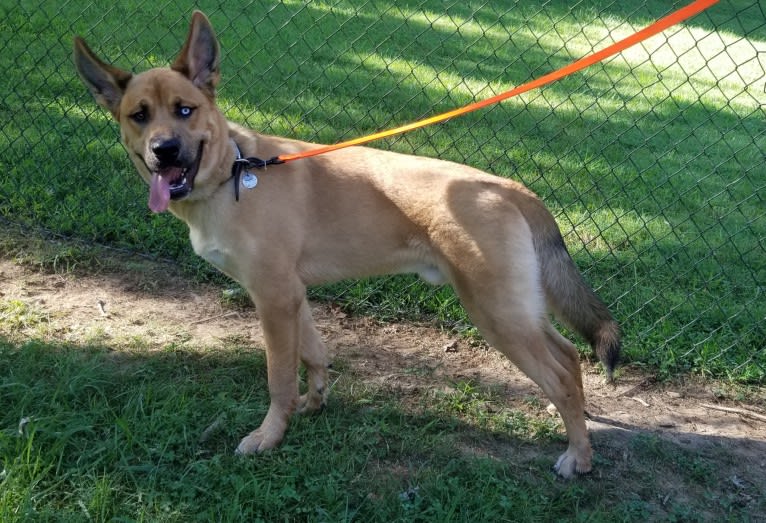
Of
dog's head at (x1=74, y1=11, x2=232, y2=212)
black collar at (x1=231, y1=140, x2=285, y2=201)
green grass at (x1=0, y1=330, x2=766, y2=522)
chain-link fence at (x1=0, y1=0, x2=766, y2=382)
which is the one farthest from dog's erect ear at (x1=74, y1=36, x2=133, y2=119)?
chain-link fence at (x1=0, y1=0, x2=766, y2=382)

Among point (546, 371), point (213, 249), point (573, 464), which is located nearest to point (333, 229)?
point (213, 249)

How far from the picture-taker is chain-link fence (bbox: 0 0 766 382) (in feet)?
14.6

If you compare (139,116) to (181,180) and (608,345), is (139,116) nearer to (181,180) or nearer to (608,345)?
(181,180)

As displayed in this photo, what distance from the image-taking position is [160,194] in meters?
3.09

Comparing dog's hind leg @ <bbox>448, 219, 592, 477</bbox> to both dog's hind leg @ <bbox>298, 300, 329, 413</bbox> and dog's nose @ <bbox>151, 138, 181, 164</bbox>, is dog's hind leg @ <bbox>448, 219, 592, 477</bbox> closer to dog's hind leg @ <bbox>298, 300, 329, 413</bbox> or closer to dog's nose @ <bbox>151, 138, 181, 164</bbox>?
dog's hind leg @ <bbox>298, 300, 329, 413</bbox>

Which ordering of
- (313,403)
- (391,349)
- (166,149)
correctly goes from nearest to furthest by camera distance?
(166,149), (313,403), (391,349)

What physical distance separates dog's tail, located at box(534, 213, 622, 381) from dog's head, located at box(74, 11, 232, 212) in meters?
1.45

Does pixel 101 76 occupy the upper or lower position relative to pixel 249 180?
upper

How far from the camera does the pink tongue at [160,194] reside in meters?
3.09

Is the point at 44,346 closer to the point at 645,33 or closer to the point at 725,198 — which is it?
the point at 645,33

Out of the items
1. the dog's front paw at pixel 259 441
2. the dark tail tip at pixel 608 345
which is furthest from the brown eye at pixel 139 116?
the dark tail tip at pixel 608 345

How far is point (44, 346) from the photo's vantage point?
3.65m

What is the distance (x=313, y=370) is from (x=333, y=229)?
69 cm

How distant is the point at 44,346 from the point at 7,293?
719 mm
